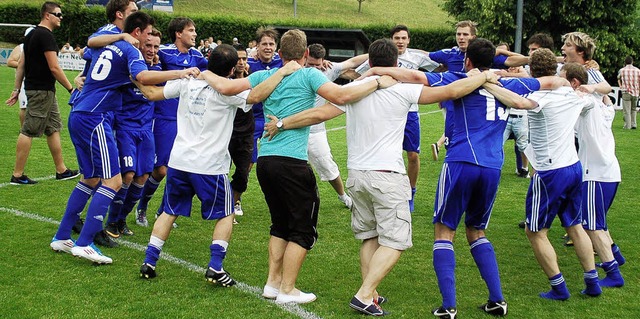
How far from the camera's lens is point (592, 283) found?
5875 mm

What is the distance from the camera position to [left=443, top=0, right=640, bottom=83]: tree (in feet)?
107

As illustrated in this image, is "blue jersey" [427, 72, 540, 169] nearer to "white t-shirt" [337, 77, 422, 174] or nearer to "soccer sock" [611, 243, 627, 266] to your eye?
"white t-shirt" [337, 77, 422, 174]

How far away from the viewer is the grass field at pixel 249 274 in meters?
5.38

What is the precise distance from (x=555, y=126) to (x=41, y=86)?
766cm

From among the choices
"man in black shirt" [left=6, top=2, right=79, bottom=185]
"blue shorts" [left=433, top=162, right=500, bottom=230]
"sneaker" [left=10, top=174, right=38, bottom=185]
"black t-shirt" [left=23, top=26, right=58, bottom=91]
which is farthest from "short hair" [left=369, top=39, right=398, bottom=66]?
"sneaker" [left=10, top=174, right=38, bottom=185]

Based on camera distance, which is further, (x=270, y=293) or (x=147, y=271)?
(x=147, y=271)

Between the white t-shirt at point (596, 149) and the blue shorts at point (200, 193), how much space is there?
3386mm

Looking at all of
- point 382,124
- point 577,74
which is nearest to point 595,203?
point 577,74

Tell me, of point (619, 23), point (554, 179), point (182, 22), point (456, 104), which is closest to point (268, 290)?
point (456, 104)

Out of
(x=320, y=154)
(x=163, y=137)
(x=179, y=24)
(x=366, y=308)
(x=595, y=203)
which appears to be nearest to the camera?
(x=366, y=308)

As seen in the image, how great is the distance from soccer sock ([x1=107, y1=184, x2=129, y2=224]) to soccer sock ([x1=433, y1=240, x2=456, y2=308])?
11.9 feet

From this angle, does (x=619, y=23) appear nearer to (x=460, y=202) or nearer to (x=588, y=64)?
(x=588, y=64)

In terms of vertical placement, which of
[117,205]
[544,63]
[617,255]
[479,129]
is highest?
[544,63]

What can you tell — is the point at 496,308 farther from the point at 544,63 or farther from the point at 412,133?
the point at 412,133
